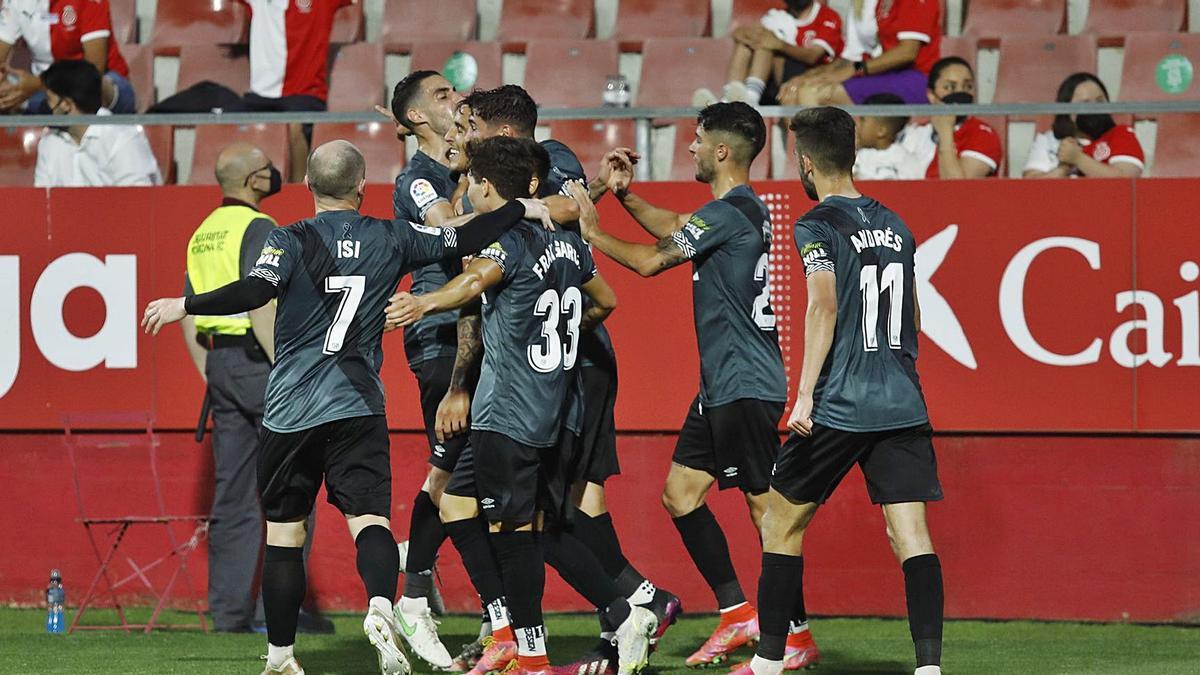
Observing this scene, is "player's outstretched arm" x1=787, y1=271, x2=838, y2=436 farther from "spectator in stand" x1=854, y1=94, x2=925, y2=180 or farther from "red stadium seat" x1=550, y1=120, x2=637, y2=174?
"red stadium seat" x1=550, y1=120, x2=637, y2=174

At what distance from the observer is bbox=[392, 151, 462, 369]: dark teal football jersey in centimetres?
771

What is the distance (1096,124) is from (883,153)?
3.62ft

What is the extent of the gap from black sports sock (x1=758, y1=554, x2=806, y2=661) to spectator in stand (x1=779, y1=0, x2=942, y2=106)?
4.18 metres

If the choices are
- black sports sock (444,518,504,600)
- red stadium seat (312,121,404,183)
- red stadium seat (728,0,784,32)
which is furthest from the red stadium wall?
red stadium seat (728,0,784,32)

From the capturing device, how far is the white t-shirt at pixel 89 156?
33.0ft

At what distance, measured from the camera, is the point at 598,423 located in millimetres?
7605

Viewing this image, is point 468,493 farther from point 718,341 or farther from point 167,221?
point 167,221

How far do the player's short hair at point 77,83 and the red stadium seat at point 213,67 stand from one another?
1.12 meters

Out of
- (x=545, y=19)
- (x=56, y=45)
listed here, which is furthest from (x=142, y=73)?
(x=545, y=19)

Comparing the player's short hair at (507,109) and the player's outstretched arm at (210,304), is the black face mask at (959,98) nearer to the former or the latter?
the player's short hair at (507,109)

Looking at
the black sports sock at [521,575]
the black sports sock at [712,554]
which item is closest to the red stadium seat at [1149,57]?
the black sports sock at [712,554]

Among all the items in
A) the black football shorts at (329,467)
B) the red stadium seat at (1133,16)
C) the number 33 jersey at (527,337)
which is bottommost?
the black football shorts at (329,467)

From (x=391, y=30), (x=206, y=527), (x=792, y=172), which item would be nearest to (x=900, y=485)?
(x=792, y=172)

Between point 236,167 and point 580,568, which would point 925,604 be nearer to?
point 580,568
